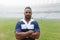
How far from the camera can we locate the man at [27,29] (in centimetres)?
267

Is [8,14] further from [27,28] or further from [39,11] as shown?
[27,28]

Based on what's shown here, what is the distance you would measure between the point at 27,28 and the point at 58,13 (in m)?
7.16

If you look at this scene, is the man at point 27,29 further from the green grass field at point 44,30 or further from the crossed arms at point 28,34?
the green grass field at point 44,30

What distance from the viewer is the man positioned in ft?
8.75

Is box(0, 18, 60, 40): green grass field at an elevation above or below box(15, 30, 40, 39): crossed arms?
below

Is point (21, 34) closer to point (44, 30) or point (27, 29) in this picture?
point (27, 29)

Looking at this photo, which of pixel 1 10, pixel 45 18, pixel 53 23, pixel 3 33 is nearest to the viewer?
pixel 3 33

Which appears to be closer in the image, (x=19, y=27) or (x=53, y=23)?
(x=19, y=27)

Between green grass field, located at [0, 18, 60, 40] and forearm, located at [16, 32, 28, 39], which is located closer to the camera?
forearm, located at [16, 32, 28, 39]

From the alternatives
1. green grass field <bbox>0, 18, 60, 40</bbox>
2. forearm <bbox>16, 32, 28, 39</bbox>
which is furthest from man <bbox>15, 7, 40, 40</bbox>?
green grass field <bbox>0, 18, 60, 40</bbox>

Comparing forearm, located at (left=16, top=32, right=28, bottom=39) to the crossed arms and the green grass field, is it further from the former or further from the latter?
the green grass field

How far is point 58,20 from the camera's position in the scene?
9.43 meters

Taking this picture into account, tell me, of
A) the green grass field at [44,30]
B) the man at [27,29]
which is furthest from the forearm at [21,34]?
the green grass field at [44,30]

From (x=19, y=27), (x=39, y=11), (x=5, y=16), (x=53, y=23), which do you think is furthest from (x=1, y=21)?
(x=19, y=27)
